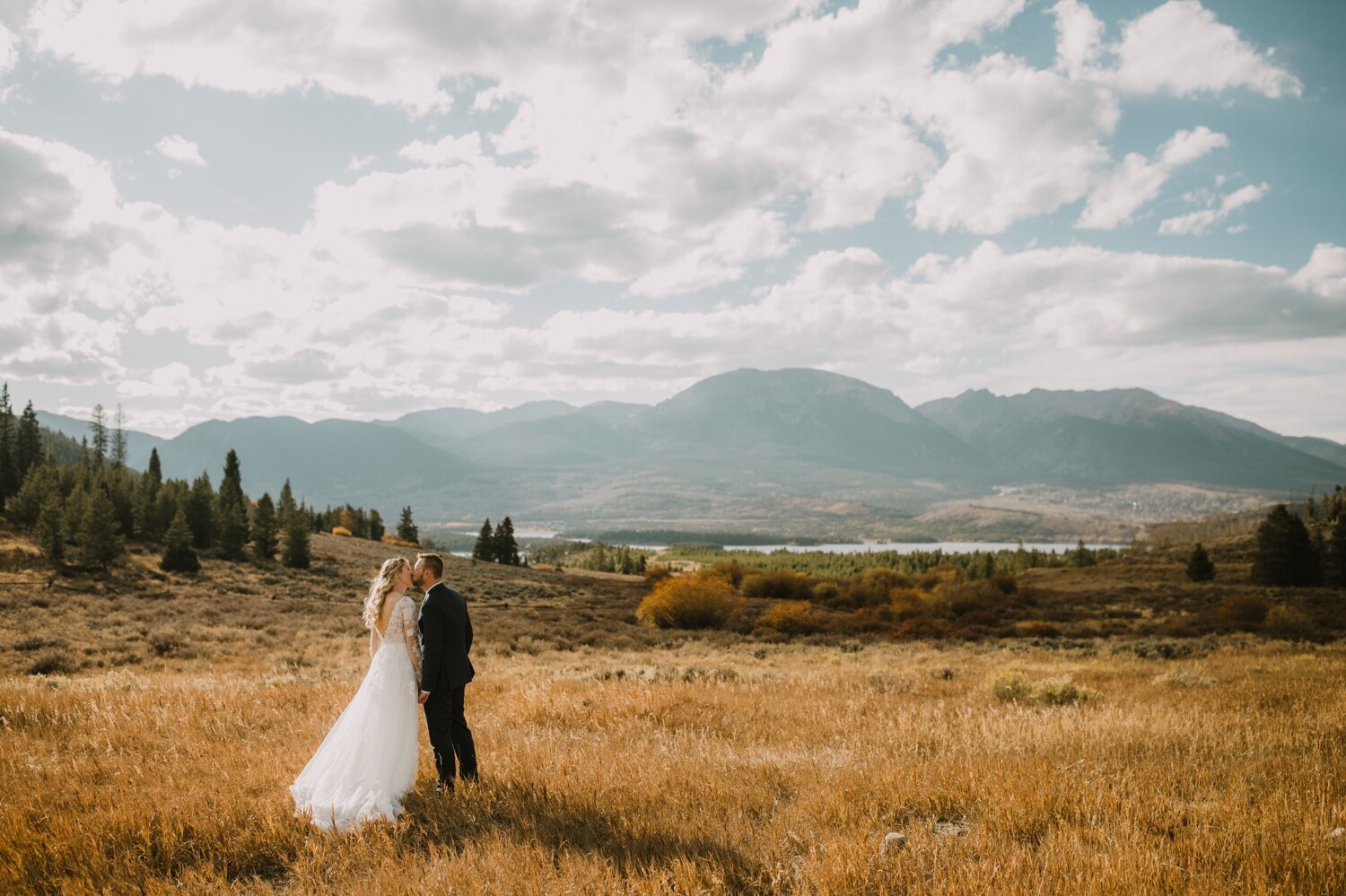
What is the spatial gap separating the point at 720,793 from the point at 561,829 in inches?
49.0

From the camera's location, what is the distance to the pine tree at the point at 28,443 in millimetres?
80625

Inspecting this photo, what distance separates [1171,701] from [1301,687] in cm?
250

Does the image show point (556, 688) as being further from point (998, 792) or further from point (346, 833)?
point (998, 792)

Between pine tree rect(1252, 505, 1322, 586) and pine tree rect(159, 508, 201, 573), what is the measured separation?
81.0 meters

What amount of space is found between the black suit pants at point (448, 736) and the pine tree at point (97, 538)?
53132 mm

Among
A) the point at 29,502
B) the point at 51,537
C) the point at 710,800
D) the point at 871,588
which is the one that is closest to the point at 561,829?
the point at 710,800

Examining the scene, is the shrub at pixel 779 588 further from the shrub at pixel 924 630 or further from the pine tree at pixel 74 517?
the pine tree at pixel 74 517

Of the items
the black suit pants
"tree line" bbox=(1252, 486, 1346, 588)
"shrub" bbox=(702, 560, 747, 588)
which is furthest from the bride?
"tree line" bbox=(1252, 486, 1346, 588)

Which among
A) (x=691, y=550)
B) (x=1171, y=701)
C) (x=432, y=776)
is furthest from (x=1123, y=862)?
(x=691, y=550)

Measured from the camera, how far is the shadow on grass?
4.13 metres

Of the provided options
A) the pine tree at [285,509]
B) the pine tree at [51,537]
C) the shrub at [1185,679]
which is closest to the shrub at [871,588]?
the shrub at [1185,679]

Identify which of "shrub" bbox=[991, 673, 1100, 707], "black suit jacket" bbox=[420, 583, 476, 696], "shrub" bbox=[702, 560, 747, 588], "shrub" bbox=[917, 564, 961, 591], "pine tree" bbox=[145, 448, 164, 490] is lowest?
"shrub" bbox=[917, 564, 961, 591]

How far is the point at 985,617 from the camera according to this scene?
3862cm

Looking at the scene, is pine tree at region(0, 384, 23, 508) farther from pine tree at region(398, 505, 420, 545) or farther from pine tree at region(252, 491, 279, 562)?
pine tree at region(398, 505, 420, 545)
